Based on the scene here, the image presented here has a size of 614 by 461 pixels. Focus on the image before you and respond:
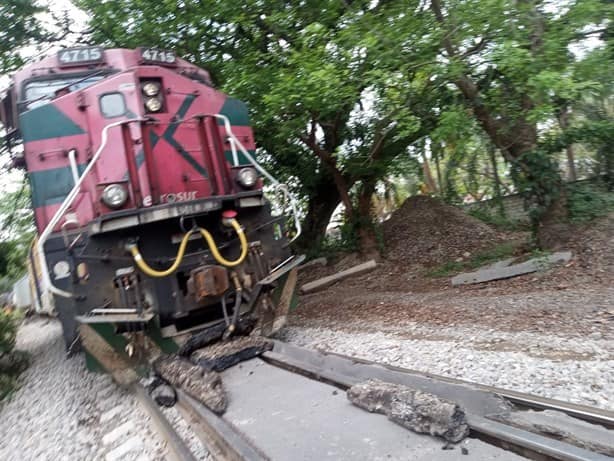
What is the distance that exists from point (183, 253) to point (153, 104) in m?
1.70

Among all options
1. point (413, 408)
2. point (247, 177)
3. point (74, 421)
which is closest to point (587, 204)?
point (247, 177)

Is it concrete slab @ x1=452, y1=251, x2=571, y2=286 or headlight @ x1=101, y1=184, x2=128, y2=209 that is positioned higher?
headlight @ x1=101, y1=184, x2=128, y2=209

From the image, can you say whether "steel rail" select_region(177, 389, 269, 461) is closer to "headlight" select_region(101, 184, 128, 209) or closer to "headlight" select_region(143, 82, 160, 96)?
"headlight" select_region(101, 184, 128, 209)

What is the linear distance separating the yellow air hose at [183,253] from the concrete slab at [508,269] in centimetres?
494

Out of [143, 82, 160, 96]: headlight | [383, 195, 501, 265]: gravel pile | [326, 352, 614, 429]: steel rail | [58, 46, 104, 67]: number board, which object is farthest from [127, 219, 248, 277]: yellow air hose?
[383, 195, 501, 265]: gravel pile

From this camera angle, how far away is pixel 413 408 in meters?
2.95

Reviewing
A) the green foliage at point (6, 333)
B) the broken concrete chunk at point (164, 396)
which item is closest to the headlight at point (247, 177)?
the broken concrete chunk at point (164, 396)

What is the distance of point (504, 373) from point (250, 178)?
3192mm

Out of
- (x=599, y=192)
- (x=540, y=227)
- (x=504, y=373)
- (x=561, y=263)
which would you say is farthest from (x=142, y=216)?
(x=599, y=192)

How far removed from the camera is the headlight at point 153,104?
5351 mm

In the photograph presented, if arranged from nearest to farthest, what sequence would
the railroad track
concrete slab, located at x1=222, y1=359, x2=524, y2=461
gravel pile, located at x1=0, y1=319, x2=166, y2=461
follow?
the railroad track, concrete slab, located at x1=222, y1=359, x2=524, y2=461, gravel pile, located at x1=0, y1=319, x2=166, y2=461

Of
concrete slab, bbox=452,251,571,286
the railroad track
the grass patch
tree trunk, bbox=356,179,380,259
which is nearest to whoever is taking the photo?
the railroad track

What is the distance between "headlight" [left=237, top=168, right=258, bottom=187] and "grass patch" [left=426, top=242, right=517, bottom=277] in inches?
221

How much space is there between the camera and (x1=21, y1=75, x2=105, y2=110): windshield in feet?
19.3
